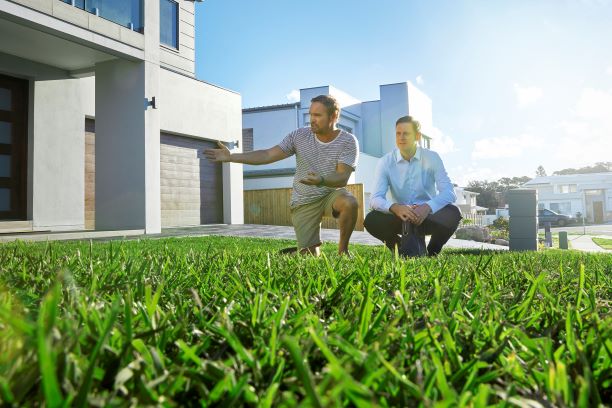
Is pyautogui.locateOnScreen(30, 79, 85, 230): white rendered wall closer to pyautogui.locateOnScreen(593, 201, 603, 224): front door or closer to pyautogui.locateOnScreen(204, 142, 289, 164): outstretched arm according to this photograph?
pyautogui.locateOnScreen(204, 142, 289, 164): outstretched arm

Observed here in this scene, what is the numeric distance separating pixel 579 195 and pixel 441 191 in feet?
207

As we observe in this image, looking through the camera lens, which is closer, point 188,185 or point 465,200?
point 188,185

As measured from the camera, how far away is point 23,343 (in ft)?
2.18

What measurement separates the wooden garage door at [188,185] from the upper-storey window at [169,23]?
10.3ft

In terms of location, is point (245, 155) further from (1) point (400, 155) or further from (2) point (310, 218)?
(1) point (400, 155)

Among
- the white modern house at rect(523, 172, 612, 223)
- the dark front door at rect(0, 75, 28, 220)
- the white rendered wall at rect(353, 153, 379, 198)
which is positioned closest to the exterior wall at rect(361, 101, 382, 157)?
the white rendered wall at rect(353, 153, 379, 198)

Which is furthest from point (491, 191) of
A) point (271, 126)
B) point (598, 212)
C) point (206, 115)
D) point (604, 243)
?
point (206, 115)

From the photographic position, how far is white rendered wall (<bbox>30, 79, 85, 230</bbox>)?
11.5 metres

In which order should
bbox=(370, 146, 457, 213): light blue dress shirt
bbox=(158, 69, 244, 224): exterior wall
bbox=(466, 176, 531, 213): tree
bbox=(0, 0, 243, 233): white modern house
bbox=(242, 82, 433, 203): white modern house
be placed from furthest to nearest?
bbox=(466, 176, 531, 213): tree → bbox=(242, 82, 433, 203): white modern house → bbox=(158, 69, 244, 224): exterior wall → bbox=(0, 0, 243, 233): white modern house → bbox=(370, 146, 457, 213): light blue dress shirt

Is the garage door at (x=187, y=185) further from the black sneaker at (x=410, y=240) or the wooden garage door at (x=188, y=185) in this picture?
the black sneaker at (x=410, y=240)

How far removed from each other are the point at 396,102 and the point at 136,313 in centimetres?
3124

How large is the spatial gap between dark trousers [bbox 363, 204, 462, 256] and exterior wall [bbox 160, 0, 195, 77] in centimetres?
1217

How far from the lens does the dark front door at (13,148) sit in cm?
1123

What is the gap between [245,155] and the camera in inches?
184
